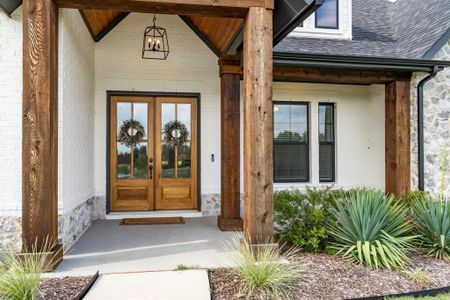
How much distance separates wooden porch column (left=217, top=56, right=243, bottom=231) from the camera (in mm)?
5473

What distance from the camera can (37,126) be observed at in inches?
130

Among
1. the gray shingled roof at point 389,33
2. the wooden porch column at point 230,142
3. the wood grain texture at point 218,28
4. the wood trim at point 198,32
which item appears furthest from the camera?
the wood trim at point 198,32

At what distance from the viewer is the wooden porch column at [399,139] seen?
6.09 m

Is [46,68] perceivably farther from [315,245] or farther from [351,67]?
[351,67]

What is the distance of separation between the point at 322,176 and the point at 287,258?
400cm

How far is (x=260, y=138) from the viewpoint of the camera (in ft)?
12.0

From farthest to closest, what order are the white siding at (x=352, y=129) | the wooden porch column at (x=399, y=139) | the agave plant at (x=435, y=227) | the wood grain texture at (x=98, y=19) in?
the white siding at (x=352, y=129)
the wooden porch column at (x=399, y=139)
the wood grain texture at (x=98, y=19)
the agave plant at (x=435, y=227)

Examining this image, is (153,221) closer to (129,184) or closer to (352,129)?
(129,184)

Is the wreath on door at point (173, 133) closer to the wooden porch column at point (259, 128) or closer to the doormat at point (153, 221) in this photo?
the doormat at point (153, 221)

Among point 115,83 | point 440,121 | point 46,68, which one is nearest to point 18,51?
point 46,68

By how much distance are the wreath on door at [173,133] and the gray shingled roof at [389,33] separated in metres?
2.51

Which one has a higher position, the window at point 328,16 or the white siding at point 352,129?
the window at point 328,16

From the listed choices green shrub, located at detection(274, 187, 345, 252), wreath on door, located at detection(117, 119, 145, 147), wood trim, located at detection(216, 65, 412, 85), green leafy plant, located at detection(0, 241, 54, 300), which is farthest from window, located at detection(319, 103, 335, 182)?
green leafy plant, located at detection(0, 241, 54, 300)

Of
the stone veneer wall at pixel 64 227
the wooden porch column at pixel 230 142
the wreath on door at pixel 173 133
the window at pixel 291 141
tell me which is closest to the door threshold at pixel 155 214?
the stone veneer wall at pixel 64 227
